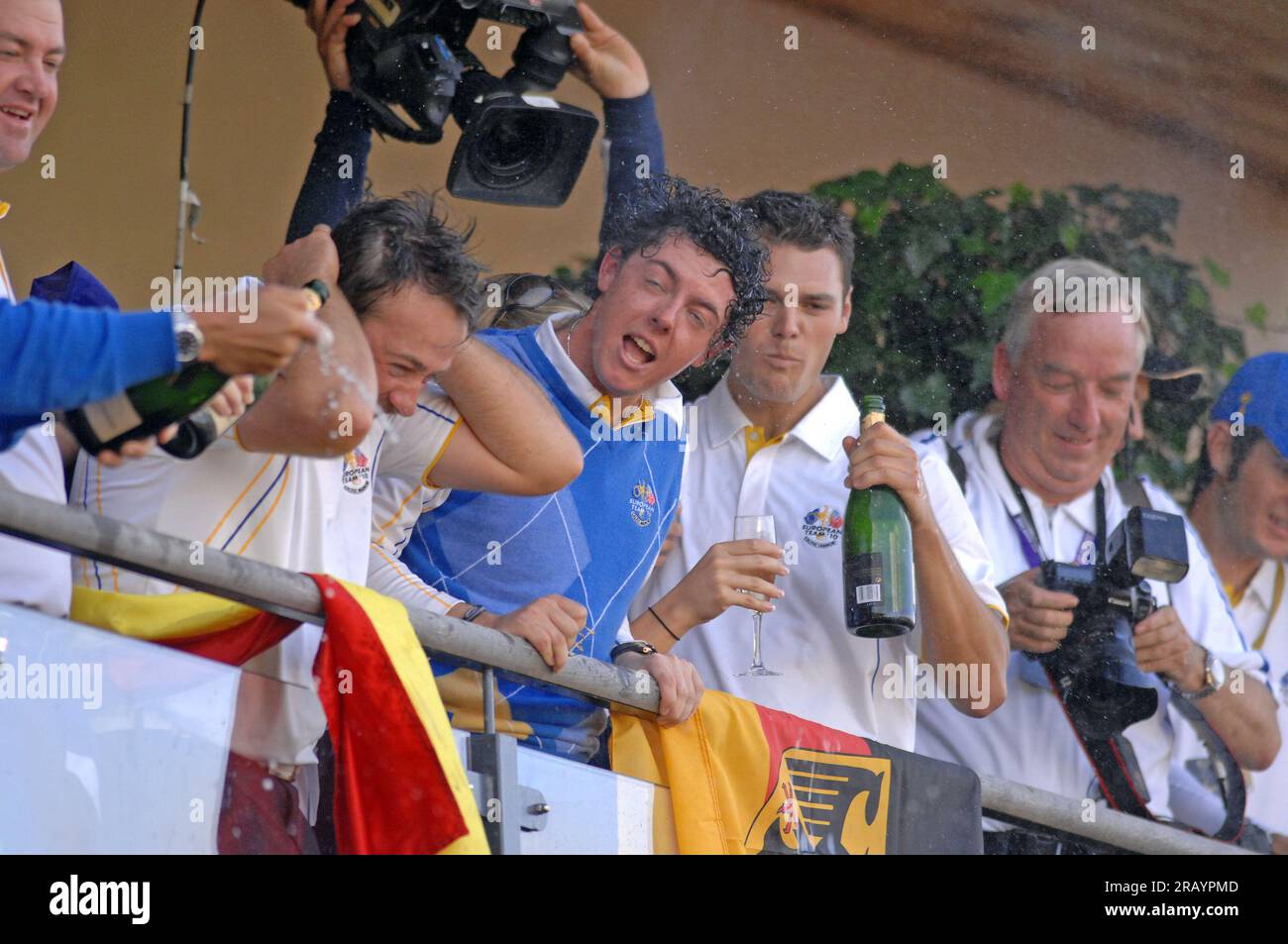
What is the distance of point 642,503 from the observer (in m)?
3.17

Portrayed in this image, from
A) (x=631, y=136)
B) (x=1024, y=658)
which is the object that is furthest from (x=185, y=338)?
(x=1024, y=658)

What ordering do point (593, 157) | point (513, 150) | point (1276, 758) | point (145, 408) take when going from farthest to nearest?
point (593, 157) < point (1276, 758) < point (513, 150) < point (145, 408)

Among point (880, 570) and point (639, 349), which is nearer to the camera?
point (639, 349)

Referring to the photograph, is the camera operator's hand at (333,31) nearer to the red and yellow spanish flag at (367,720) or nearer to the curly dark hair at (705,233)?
the curly dark hair at (705,233)

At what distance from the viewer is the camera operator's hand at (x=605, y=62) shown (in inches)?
145

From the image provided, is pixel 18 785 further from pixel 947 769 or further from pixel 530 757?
pixel 947 769

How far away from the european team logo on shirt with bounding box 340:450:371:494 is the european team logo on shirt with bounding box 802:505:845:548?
1109 millimetres

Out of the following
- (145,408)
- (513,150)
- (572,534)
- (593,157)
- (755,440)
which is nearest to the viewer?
(145,408)

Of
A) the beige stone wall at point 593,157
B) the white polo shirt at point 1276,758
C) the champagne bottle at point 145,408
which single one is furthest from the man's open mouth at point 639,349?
the white polo shirt at point 1276,758

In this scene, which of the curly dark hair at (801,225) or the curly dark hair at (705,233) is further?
the curly dark hair at (801,225)

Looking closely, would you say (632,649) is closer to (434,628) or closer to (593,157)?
(434,628)

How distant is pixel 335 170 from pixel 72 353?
1.34 metres
